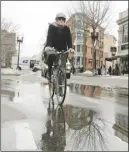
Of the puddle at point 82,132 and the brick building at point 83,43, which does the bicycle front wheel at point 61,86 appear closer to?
the brick building at point 83,43

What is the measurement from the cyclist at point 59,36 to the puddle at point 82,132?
1.09 metres

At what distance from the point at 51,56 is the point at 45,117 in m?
1.70

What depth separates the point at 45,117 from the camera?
4758 millimetres

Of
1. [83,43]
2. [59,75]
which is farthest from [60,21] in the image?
[83,43]

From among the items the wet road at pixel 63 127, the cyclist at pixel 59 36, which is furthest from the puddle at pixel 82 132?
the cyclist at pixel 59 36

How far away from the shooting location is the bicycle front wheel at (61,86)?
5953mm

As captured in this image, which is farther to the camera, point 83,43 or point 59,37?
point 83,43

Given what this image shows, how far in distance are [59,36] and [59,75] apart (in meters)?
0.84

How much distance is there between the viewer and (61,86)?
20.0ft

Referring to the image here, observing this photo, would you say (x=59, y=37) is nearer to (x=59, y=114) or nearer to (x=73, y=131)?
(x=59, y=114)

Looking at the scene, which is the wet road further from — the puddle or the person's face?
the person's face

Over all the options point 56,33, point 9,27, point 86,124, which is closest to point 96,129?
point 86,124

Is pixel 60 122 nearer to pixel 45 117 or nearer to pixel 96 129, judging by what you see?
pixel 45 117

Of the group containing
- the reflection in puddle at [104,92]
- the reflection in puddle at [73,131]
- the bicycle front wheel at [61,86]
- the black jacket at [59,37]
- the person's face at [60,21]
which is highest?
the person's face at [60,21]
